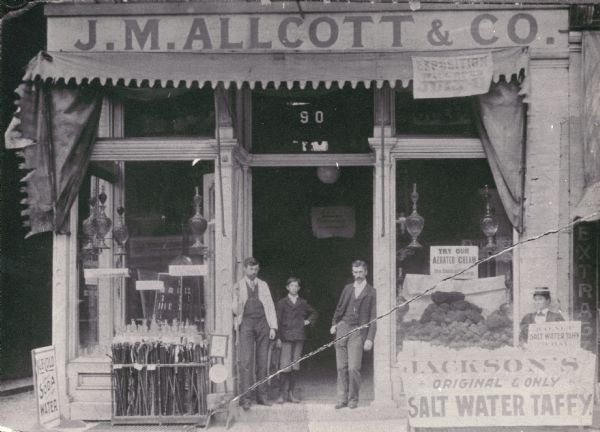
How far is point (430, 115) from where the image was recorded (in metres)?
8.35

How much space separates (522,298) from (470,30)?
2.97 m

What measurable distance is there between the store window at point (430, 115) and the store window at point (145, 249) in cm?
230

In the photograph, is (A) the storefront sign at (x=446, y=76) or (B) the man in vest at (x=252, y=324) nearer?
(A) the storefront sign at (x=446, y=76)

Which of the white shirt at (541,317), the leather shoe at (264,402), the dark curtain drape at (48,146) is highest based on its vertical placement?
the dark curtain drape at (48,146)

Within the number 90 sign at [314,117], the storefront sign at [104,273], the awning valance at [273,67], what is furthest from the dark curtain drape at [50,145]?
the number 90 sign at [314,117]

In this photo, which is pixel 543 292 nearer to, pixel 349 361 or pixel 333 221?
pixel 349 361

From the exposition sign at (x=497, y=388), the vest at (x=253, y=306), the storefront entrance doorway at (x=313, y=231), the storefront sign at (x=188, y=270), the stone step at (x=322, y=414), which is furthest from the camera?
the storefront entrance doorway at (x=313, y=231)

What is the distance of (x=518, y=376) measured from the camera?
6.93 meters

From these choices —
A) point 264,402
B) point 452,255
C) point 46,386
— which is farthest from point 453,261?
point 46,386

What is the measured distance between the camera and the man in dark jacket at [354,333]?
8.02 meters

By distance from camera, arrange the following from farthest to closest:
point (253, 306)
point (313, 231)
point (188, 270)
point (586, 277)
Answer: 1. point (313, 231)
2. point (188, 270)
3. point (253, 306)
4. point (586, 277)

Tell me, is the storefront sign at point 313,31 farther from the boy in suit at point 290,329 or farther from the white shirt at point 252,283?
the boy in suit at point 290,329

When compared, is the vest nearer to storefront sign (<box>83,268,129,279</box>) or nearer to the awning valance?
storefront sign (<box>83,268,129,279</box>)

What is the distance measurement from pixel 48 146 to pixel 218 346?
9.34 ft
